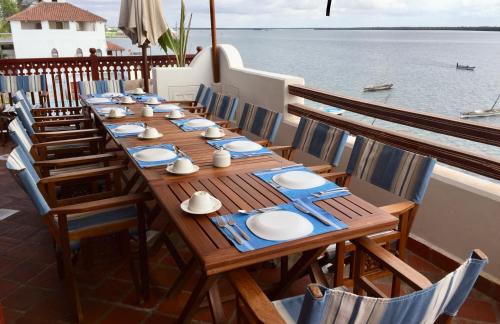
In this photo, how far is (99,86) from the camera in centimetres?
573

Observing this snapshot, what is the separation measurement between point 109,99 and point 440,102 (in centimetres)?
3549

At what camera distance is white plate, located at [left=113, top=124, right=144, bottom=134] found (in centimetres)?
308

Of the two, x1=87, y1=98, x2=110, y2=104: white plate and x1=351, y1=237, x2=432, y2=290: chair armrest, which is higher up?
x1=87, y1=98, x2=110, y2=104: white plate

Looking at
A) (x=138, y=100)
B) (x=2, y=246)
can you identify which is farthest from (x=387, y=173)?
(x=138, y=100)

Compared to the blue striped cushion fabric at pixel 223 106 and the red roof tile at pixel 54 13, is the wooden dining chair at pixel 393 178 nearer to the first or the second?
the blue striped cushion fabric at pixel 223 106

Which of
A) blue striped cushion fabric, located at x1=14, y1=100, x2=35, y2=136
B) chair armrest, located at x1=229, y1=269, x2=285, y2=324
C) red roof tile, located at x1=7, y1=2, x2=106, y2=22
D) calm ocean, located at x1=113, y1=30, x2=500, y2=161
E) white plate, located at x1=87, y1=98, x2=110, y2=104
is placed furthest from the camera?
red roof tile, located at x1=7, y1=2, x2=106, y2=22

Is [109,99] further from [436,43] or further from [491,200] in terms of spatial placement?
[436,43]

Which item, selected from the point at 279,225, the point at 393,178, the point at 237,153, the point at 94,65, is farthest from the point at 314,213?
the point at 94,65

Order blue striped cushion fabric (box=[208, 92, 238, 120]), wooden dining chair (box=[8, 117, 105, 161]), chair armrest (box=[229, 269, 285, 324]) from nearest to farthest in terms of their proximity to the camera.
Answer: chair armrest (box=[229, 269, 285, 324]) → wooden dining chair (box=[8, 117, 105, 161]) → blue striped cushion fabric (box=[208, 92, 238, 120])

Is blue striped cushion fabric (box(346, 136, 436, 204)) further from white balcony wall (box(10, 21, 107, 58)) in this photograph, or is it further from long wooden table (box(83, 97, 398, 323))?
white balcony wall (box(10, 21, 107, 58))

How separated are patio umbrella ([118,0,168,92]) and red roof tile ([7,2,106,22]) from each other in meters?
44.2

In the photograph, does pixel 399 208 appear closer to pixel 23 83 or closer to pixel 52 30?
pixel 23 83

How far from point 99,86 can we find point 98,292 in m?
4.00

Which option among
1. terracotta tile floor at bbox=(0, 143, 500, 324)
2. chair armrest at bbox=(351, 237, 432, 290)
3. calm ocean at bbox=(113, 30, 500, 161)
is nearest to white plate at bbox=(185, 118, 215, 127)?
terracotta tile floor at bbox=(0, 143, 500, 324)
